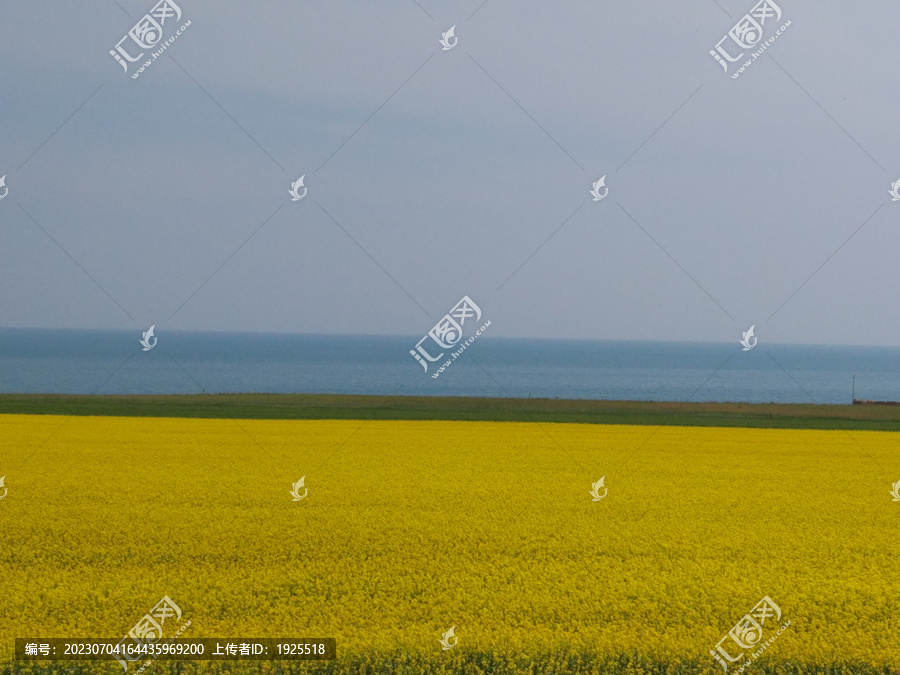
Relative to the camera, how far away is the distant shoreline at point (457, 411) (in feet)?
118

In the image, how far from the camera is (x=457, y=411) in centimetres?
4075

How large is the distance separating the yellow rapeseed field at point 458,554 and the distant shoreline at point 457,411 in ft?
43.9

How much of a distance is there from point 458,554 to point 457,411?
28.5m

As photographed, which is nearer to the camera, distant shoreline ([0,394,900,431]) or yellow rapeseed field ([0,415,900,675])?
yellow rapeseed field ([0,415,900,675])

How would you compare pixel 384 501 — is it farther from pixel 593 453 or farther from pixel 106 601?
pixel 593 453

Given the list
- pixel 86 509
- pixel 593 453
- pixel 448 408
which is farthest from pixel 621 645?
pixel 448 408

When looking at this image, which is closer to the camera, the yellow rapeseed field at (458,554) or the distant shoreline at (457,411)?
the yellow rapeseed field at (458,554)

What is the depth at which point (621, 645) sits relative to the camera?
344 inches

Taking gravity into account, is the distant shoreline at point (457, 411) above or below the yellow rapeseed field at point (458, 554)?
above

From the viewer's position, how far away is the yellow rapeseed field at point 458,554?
8875 millimetres

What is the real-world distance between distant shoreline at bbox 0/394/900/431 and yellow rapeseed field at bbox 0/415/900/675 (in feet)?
43.9

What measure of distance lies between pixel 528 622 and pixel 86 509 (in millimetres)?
8867

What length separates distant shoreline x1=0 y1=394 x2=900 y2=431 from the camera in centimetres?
3606

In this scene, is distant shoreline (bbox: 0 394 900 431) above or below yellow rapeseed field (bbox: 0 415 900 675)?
above
